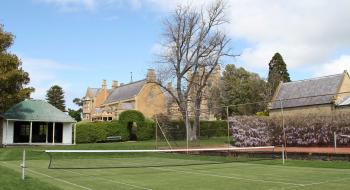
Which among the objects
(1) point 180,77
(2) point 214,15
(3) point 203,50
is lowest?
(1) point 180,77

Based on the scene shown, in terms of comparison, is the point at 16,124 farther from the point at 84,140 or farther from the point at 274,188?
the point at 274,188

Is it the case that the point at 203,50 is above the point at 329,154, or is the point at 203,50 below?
above

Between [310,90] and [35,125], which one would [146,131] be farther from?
[310,90]

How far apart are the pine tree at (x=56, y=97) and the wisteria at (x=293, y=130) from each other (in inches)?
2863

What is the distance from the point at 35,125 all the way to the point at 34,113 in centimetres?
220

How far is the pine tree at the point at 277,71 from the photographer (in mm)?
67750

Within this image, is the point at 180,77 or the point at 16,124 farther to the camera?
the point at 180,77

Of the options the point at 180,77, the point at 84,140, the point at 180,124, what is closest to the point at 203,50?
the point at 180,77

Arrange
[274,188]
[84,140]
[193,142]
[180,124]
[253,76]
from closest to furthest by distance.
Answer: [274,188]
[193,142]
[180,124]
[84,140]
[253,76]

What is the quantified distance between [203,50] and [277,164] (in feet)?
98.9

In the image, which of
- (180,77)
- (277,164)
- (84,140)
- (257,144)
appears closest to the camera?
(277,164)

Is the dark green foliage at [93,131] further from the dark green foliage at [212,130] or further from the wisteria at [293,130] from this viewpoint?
the wisteria at [293,130]

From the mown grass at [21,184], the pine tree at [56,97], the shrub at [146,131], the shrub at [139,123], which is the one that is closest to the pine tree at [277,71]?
the shrub at [146,131]

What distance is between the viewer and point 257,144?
97.3 feet
